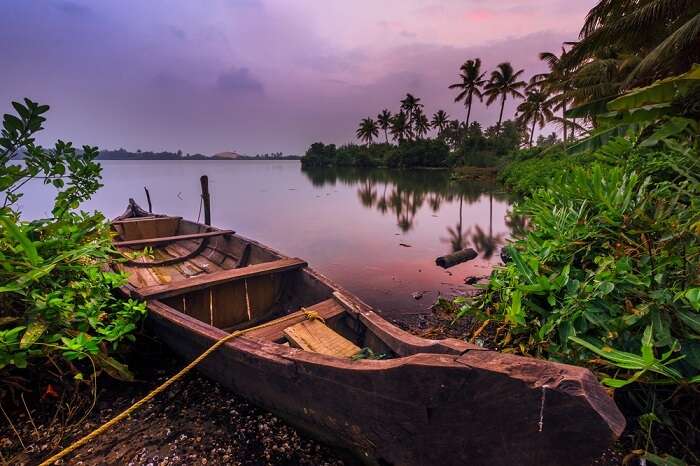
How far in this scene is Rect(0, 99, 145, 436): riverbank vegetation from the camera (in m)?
2.40

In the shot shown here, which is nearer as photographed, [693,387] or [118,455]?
[693,387]

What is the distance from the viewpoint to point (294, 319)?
3312mm

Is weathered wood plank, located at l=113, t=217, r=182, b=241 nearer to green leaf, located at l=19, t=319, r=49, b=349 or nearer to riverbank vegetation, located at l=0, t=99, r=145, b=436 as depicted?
riverbank vegetation, located at l=0, t=99, r=145, b=436

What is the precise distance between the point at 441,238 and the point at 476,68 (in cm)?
3582

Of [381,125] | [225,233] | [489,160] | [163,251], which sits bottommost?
[163,251]

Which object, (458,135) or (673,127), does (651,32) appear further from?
(458,135)

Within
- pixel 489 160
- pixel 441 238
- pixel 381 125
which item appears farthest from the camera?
pixel 381 125

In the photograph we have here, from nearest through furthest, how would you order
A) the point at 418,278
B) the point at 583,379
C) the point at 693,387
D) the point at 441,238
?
1. the point at 583,379
2. the point at 693,387
3. the point at 418,278
4. the point at 441,238

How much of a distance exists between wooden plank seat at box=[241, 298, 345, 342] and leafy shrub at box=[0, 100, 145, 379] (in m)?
1.19

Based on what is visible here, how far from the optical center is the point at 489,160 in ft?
125

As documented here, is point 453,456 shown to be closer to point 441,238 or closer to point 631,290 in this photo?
point 631,290

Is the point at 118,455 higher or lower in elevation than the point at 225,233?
lower

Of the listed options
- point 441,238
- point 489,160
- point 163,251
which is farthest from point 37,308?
point 489,160

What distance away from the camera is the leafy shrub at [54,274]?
238cm
